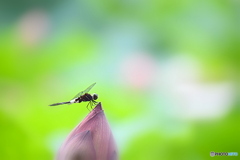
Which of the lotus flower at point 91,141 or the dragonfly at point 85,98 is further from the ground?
the dragonfly at point 85,98

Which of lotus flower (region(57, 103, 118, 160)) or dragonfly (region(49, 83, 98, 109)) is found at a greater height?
dragonfly (region(49, 83, 98, 109))

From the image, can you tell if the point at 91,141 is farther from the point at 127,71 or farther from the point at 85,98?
the point at 127,71

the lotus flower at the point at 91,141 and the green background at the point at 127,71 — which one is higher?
the green background at the point at 127,71

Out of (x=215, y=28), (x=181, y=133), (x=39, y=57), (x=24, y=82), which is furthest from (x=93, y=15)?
(x=181, y=133)

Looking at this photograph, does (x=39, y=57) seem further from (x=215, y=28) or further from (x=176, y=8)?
(x=215, y=28)

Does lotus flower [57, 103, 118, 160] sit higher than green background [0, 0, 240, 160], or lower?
lower
